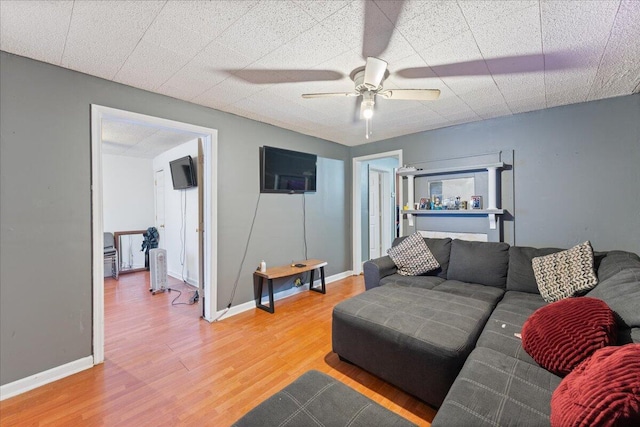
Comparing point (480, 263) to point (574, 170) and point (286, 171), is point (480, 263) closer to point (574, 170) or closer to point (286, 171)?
point (574, 170)

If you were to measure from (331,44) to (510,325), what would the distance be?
7.43 feet

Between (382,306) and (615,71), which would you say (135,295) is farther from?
(615,71)

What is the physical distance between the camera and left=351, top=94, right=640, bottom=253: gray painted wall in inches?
104

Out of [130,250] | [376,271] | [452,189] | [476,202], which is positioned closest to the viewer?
[376,271]

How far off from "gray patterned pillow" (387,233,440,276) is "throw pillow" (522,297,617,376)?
1.62 metres

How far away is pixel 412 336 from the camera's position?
1740mm

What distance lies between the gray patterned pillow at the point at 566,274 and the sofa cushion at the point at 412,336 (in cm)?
56

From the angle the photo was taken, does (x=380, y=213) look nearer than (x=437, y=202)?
No

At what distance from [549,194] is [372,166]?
3.04 metres

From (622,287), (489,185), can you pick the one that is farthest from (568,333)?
(489,185)

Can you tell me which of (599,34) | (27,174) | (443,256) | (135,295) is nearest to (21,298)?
(27,174)

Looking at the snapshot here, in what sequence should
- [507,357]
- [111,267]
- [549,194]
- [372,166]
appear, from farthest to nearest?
[372,166], [111,267], [549,194], [507,357]

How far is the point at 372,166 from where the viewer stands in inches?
219

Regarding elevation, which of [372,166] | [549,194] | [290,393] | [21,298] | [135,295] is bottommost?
[135,295]
